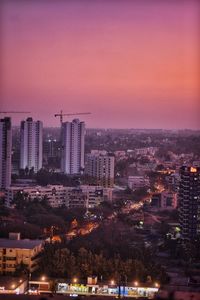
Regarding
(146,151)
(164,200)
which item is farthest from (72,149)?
(164,200)

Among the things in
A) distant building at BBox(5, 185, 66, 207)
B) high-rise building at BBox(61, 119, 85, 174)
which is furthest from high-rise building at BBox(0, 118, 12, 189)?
high-rise building at BBox(61, 119, 85, 174)

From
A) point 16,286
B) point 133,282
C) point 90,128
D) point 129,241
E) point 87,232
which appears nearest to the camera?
point 16,286

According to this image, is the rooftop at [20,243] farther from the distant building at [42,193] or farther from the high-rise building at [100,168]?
the high-rise building at [100,168]

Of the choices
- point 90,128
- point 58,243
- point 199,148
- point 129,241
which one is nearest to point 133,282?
point 58,243

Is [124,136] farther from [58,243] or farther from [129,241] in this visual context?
[58,243]

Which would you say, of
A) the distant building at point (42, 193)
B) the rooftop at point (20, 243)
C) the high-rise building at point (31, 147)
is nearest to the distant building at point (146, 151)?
the distant building at point (42, 193)

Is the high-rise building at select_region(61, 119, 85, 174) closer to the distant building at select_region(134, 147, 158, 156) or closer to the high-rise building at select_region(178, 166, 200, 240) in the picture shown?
the distant building at select_region(134, 147, 158, 156)

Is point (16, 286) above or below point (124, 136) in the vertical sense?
below
